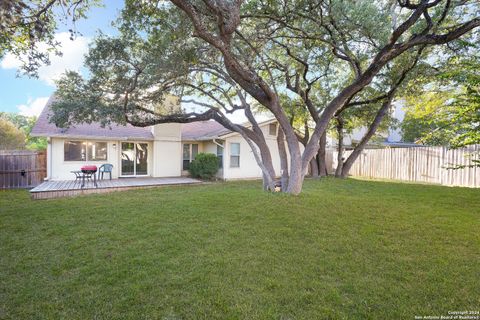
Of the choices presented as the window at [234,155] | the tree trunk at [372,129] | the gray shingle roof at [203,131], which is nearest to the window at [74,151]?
the gray shingle roof at [203,131]

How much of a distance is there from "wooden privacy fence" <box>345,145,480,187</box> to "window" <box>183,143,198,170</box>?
448 inches

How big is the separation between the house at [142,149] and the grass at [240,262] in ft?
20.0

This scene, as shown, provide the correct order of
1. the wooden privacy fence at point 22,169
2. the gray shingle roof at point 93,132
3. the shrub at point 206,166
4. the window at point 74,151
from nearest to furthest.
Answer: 1. the gray shingle roof at point 93,132
2. the wooden privacy fence at point 22,169
3. the window at point 74,151
4. the shrub at point 206,166

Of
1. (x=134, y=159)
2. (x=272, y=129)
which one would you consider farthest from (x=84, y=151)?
(x=272, y=129)

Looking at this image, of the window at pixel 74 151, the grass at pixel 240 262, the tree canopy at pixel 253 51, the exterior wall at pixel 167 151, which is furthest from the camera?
the exterior wall at pixel 167 151

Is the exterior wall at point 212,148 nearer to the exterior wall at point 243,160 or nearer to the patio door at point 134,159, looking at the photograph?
the exterior wall at point 243,160

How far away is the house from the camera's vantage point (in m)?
11.9

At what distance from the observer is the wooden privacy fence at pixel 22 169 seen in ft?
37.6

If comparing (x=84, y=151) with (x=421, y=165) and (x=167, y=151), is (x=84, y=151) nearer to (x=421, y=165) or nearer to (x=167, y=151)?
(x=167, y=151)

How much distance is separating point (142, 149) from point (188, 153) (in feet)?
9.34

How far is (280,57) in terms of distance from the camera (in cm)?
1021

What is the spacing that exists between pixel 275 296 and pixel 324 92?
40.5 feet

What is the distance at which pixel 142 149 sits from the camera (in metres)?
14.3

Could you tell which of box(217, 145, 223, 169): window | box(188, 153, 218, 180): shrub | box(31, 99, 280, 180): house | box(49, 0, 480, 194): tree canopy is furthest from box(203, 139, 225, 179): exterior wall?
box(49, 0, 480, 194): tree canopy
